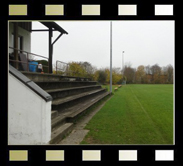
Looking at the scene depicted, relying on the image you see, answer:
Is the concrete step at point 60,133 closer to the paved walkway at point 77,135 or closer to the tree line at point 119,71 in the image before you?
the paved walkway at point 77,135

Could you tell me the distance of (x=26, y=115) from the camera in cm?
340

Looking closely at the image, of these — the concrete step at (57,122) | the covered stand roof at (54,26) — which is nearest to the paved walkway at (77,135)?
the concrete step at (57,122)

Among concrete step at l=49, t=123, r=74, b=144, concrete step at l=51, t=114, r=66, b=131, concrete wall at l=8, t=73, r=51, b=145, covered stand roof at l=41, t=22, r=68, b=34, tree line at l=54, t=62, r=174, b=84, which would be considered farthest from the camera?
tree line at l=54, t=62, r=174, b=84

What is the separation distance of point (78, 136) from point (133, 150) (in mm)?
2047

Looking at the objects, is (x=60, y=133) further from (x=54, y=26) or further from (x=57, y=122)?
(x=54, y=26)

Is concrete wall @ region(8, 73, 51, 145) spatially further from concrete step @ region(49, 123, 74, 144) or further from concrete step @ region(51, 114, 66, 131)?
concrete step @ region(51, 114, 66, 131)

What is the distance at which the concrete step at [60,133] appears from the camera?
3.63 meters

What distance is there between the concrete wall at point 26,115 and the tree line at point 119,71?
8615 millimetres

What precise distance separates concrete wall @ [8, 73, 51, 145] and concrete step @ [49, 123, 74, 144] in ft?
0.65

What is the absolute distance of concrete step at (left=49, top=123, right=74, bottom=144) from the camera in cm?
363

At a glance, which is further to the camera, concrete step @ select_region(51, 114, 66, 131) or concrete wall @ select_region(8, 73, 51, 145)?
concrete step @ select_region(51, 114, 66, 131)

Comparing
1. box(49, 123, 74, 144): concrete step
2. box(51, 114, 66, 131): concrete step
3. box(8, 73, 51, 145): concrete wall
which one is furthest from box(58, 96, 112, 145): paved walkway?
box(8, 73, 51, 145): concrete wall

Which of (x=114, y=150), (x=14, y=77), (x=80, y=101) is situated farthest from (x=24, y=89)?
(x=80, y=101)

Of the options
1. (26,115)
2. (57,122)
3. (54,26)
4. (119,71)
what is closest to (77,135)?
(57,122)
